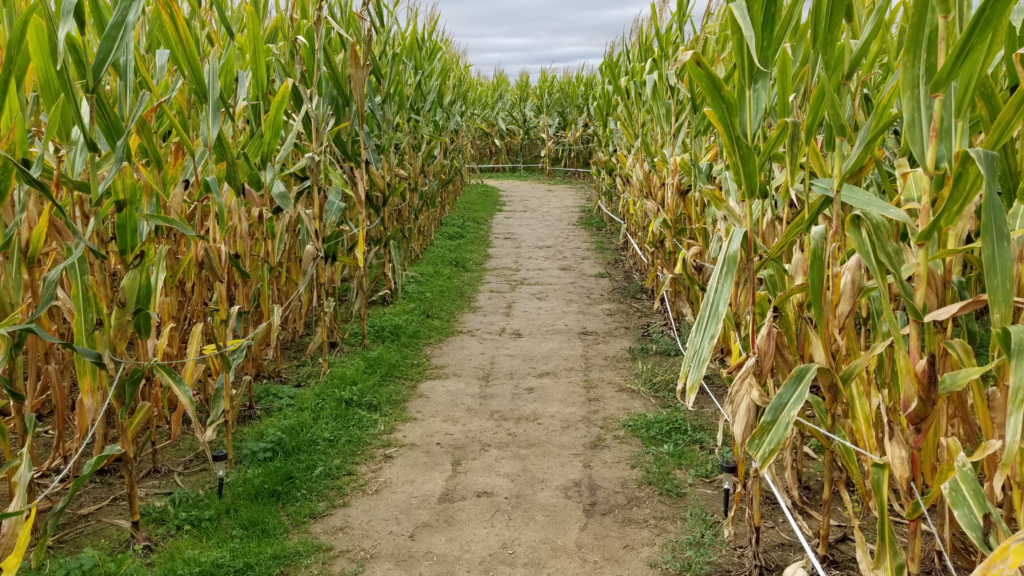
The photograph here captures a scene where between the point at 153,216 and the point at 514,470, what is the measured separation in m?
1.74

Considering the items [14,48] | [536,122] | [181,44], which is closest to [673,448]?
[181,44]

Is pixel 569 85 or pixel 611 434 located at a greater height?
pixel 569 85

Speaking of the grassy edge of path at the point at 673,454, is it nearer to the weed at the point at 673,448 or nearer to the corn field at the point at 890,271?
the weed at the point at 673,448

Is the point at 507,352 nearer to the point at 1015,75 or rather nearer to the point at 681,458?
the point at 681,458

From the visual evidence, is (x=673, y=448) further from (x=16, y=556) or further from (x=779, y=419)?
(x=16, y=556)

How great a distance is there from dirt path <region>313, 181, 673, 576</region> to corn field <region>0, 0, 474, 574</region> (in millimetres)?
747

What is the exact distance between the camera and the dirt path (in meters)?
2.45

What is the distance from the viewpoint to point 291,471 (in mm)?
2971

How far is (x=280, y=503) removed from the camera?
2.77 metres

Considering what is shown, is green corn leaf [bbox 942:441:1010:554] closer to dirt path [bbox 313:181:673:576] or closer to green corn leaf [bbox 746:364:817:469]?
green corn leaf [bbox 746:364:817:469]

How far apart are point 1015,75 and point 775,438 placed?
3.12 ft

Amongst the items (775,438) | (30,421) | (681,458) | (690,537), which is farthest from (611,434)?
(30,421)

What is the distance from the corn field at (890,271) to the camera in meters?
1.39

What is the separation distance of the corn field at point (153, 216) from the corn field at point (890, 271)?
1.70m
